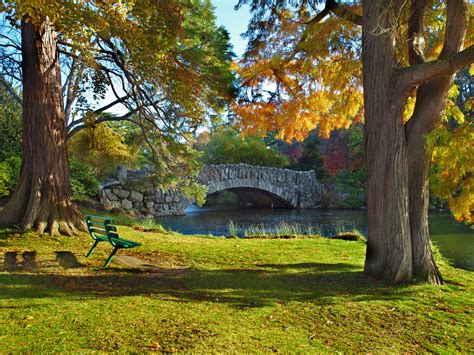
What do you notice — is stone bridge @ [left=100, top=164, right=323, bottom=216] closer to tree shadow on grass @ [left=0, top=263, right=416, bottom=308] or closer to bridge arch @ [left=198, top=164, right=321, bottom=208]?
bridge arch @ [left=198, top=164, right=321, bottom=208]

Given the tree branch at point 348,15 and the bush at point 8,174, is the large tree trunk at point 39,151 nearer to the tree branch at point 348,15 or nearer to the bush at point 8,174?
the tree branch at point 348,15

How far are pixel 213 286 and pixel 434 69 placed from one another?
11.4ft

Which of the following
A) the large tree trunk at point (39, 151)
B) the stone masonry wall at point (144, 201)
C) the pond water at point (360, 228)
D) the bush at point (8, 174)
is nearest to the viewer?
the large tree trunk at point (39, 151)

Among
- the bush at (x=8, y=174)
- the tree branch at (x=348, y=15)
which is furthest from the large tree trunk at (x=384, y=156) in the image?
the bush at (x=8, y=174)

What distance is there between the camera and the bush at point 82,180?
1318 cm

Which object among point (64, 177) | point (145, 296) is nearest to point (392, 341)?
point (145, 296)

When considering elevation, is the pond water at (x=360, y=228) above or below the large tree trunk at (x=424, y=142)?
below

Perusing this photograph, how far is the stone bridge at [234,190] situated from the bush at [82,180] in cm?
69

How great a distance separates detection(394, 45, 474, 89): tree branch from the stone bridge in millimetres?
11722

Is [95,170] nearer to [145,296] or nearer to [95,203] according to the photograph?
[95,203]

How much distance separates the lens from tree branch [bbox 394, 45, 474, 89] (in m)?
4.56

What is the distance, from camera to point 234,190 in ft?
75.3

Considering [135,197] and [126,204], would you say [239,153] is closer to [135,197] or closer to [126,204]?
[135,197]

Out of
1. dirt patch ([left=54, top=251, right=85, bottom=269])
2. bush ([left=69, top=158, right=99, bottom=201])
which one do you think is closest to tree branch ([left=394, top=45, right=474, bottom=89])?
dirt patch ([left=54, top=251, right=85, bottom=269])
